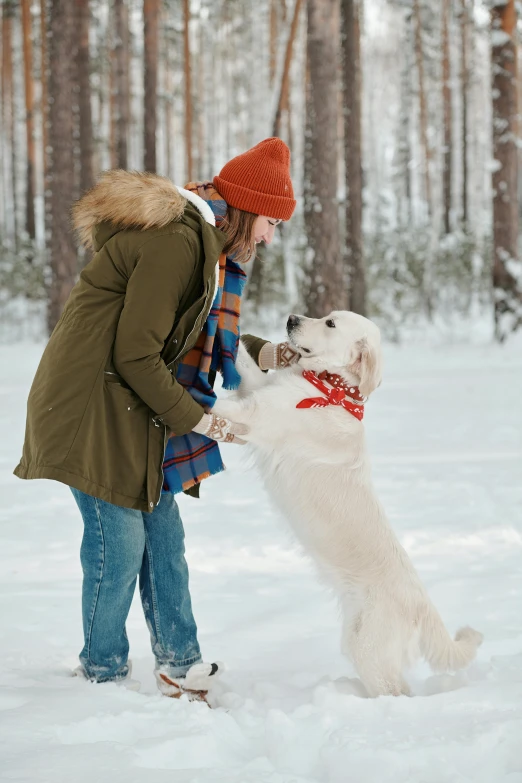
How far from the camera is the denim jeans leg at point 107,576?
2.51 m

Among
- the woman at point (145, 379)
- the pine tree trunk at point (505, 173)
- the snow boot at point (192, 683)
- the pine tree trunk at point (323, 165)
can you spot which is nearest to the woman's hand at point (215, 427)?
the woman at point (145, 379)

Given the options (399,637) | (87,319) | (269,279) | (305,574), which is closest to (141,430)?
Answer: (87,319)

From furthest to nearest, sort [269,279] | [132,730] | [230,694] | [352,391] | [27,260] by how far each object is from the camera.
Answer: [27,260]
[269,279]
[352,391]
[230,694]
[132,730]

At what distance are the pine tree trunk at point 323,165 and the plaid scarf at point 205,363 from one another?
6.90 m

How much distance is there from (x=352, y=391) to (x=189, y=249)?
1106 millimetres

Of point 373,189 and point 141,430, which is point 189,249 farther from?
point 373,189

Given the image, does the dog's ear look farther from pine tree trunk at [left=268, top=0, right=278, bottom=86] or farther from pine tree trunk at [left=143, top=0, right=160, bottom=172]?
pine tree trunk at [left=268, top=0, right=278, bottom=86]

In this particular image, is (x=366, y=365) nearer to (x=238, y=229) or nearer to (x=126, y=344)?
(x=238, y=229)

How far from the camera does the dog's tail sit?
2.77 metres

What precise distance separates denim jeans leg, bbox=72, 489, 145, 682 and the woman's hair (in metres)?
0.92

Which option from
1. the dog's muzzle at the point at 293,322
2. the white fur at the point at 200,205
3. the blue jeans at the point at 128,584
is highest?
the white fur at the point at 200,205

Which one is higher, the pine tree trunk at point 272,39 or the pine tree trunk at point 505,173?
the pine tree trunk at point 272,39

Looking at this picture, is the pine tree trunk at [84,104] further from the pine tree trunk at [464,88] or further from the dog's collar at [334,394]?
the dog's collar at [334,394]

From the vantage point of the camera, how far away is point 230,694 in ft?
8.87
